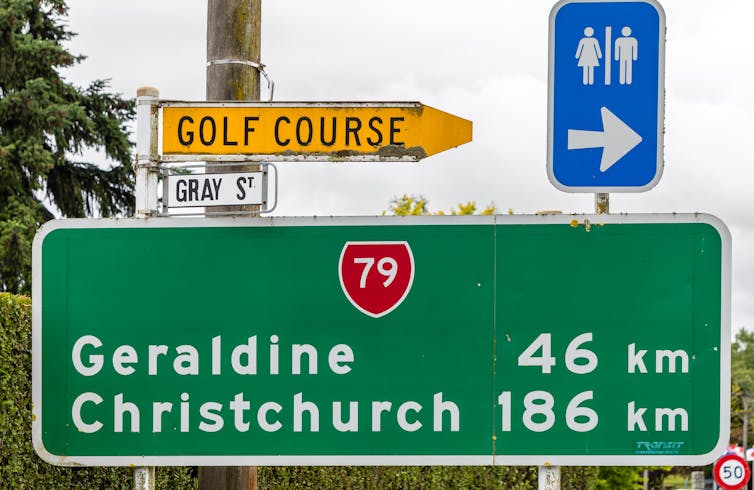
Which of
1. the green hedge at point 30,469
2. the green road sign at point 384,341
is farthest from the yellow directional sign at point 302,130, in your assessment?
the green hedge at point 30,469

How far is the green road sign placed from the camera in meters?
3.37

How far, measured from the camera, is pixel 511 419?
337cm

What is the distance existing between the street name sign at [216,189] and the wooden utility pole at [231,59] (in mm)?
1340

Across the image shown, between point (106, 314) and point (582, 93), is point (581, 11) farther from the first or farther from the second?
point (106, 314)

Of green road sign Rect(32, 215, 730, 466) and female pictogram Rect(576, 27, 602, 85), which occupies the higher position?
female pictogram Rect(576, 27, 602, 85)

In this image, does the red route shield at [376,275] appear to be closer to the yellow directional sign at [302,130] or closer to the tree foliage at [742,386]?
the yellow directional sign at [302,130]

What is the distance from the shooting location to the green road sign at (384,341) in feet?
11.1

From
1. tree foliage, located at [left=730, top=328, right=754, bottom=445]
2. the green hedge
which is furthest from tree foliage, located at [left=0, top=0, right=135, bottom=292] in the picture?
tree foliage, located at [left=730, top=328, right=754, bottom=445]

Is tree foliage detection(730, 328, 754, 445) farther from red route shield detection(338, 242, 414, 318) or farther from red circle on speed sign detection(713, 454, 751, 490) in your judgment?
red route shield detection(338, 242, 414, 318)

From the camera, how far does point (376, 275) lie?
3449mm

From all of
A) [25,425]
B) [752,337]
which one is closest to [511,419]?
[25,425]

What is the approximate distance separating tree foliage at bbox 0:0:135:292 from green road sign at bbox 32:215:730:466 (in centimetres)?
1997

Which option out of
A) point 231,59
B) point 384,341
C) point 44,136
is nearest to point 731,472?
point 44,136

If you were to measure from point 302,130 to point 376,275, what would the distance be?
67 centimetres
